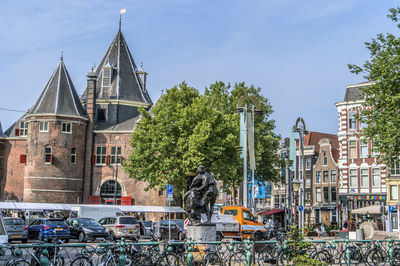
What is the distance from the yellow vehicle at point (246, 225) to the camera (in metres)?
31.6

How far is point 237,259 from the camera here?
15.0 metres

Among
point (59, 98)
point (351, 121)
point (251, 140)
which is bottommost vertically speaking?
point (251, 140)

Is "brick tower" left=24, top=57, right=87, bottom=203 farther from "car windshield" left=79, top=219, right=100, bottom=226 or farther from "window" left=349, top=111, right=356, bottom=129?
"window" left=349, top=111, right=356, bottom=129

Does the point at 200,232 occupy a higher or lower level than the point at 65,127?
lower

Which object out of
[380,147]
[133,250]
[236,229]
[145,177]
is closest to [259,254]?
[133,250]

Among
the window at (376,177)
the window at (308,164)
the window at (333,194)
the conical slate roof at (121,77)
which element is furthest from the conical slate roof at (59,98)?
the window at (376,177)

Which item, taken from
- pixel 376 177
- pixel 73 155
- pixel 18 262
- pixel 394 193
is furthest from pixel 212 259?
pixel 73 155

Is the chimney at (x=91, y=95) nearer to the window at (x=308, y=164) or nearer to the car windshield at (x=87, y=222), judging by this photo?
the window at (x=308, y=164)

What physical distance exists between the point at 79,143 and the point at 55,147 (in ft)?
9.72

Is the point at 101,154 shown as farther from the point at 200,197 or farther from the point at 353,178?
the point at 200,197

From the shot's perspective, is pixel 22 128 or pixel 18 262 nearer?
pixel 18 262

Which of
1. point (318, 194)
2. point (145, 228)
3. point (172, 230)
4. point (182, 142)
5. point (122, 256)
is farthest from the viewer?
point (318, 194)

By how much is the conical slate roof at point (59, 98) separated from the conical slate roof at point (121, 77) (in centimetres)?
409

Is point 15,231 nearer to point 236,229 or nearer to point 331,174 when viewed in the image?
point 236,229
